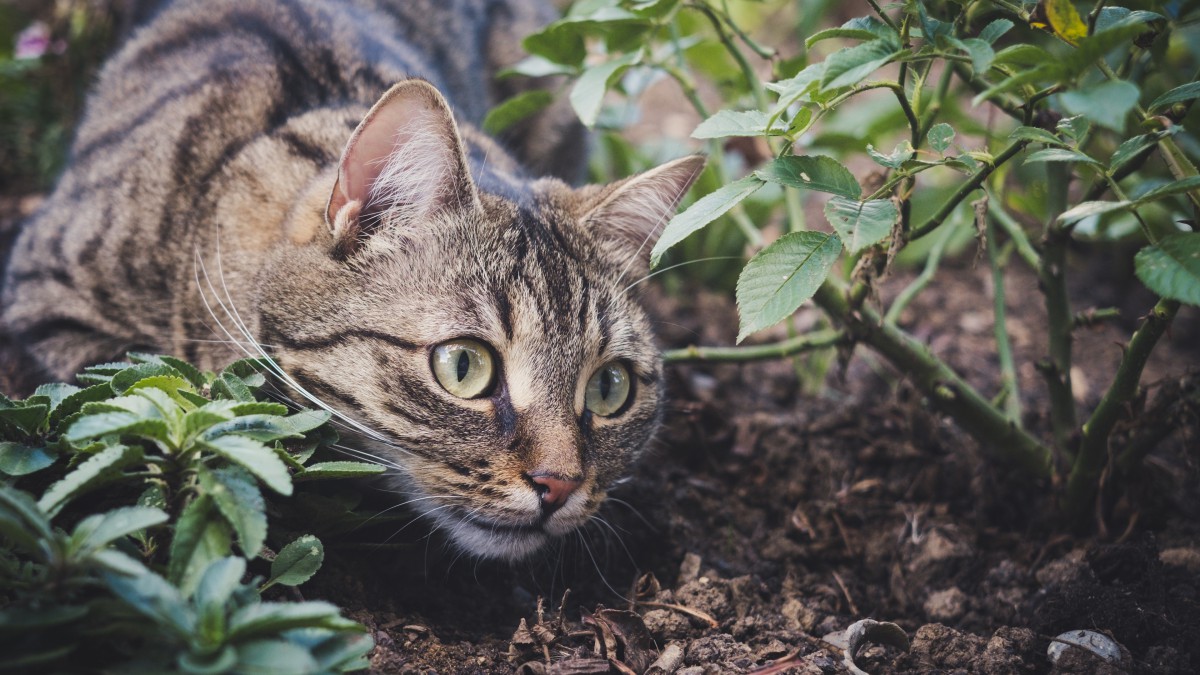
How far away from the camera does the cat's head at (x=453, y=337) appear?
2.11m

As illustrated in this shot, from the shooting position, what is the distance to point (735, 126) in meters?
1.90

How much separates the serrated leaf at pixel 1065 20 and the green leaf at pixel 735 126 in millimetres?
551

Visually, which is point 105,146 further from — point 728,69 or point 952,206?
point 952,206

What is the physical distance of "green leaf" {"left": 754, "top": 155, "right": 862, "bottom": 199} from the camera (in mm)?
1831

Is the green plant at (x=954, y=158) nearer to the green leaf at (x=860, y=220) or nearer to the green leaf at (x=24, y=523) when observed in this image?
the green leaf at (x=860, y=220)

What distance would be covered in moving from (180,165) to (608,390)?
1556mm

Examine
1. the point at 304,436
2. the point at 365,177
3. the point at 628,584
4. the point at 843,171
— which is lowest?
the point at 628,584

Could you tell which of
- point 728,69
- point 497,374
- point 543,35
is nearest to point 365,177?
point 497,374

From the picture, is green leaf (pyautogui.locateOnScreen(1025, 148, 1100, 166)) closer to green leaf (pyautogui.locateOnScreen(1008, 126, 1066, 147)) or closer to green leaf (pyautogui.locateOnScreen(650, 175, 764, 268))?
green leaf (pyautogui.locateOnScreen(1008, 126, 1066, 147))

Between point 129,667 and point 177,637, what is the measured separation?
0.36ft

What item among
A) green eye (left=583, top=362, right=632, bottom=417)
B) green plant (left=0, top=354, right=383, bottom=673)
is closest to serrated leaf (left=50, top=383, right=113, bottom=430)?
green plant (left=0, top=354, right=383, bottom=673)

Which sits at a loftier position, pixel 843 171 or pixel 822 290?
pixel 843 171

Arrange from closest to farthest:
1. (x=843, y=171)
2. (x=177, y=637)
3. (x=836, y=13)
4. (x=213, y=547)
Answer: (x=177, y=637) → (x=213, y=547) → (x=843, y=171) → (x=836, y=13)

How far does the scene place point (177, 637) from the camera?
137 centimetres
